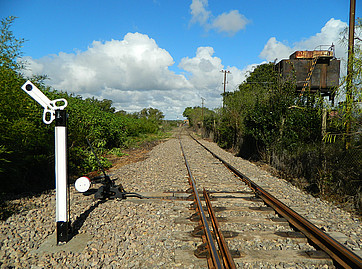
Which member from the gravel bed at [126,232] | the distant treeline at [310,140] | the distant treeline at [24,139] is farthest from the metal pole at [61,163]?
the distant treeline at [310,140]

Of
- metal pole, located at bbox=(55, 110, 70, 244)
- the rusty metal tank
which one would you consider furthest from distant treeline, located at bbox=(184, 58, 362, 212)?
the rusty metal tank

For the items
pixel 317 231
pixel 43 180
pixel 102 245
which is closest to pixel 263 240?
pixel 317 231

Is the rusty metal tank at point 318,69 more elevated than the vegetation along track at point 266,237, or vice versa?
the rusty metal tank at point 318,69

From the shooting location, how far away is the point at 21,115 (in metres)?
5.46

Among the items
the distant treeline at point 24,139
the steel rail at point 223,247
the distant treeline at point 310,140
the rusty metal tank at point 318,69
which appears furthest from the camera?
the rusty metal tank at point 318,69

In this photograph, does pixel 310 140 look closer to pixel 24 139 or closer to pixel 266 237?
pixel 266 237

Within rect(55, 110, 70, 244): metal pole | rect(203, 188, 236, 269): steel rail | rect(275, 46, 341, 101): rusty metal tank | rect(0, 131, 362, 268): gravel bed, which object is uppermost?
rect(275, 46, 341, 101): rusty metal tank

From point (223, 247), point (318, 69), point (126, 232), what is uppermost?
point (318, 69)

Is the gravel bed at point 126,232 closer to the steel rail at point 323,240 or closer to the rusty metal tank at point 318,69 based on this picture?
the steel rail at point 323,240

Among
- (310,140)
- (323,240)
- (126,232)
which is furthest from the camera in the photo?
(310,140)

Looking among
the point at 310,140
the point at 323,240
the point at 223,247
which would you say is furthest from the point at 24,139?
the point at 310,140

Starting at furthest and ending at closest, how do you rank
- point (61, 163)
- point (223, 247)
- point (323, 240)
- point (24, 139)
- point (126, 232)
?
point (24, 139) < point (126, 232) < point (61, 163) < point (323, 240) < point (223, 247)

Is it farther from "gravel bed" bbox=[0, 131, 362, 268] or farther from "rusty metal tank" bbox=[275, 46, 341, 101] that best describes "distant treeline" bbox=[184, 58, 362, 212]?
"rusty metal tank" bbox=[275, 46, 341, 101]

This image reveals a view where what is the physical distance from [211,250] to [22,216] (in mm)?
3478
